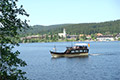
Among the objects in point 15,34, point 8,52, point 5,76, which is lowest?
Answer: point 5,76

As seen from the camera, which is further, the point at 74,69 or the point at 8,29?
the point at 74,69

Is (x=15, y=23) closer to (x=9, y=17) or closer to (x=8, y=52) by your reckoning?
(x=9, y=17)

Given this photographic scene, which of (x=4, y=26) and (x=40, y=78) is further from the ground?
(x=4, y=26)

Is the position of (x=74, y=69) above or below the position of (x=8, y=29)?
below

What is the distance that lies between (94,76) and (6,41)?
31.3 m

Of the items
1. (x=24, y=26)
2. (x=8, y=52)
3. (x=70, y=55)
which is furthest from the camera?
(x=70, y=55)

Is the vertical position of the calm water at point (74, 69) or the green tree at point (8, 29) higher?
the green tree at point (8, 29)

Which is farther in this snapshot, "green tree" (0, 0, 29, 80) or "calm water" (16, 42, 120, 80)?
"calm water" (16, 42, 120, 80)

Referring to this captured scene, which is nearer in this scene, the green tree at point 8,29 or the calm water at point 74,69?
the green tree at point 8,29

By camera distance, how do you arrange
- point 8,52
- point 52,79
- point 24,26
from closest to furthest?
1. point 8,52
2. point 24,26
3. point 52,79

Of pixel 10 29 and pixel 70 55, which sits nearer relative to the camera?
pixel 10 29

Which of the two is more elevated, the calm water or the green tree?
the green tree

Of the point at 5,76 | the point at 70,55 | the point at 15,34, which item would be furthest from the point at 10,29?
the point at 70,55

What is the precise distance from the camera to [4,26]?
15266 millimetres
